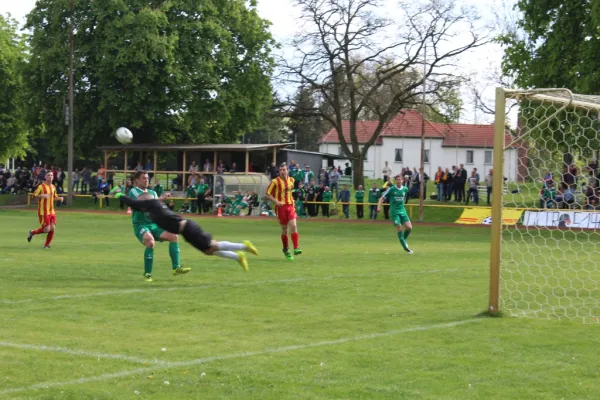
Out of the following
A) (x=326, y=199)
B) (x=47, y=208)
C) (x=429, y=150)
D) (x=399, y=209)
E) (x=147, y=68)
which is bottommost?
(x=47, y=208)

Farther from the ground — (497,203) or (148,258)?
(497,203)

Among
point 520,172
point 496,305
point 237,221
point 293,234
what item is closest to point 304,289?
point 496,305

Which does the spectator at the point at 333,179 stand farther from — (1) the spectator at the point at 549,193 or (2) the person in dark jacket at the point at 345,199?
(1) the spectator at the point at 549,193

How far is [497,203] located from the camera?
→ 11.1m

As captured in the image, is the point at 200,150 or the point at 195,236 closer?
the point at 195,236

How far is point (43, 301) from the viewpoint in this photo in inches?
471

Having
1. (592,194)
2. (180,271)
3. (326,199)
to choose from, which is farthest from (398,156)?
(180,271)

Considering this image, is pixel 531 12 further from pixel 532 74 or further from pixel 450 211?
pixel 450 211

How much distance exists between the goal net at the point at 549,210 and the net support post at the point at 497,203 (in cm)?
1

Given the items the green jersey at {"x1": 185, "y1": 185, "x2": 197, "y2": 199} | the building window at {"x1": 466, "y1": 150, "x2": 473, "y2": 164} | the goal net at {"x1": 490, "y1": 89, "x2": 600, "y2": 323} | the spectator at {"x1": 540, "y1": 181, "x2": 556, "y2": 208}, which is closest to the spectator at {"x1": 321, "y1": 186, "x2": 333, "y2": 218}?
the green jersey at {"x1": 185, "y1": 185, "x2": 197, "y2": 199}

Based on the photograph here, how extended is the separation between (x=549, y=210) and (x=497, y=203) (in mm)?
13869

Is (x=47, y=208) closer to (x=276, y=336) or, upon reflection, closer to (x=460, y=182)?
(x=276, y=336)

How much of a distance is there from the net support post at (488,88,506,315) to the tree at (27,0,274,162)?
130ft

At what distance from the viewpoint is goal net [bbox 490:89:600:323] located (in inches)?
441
